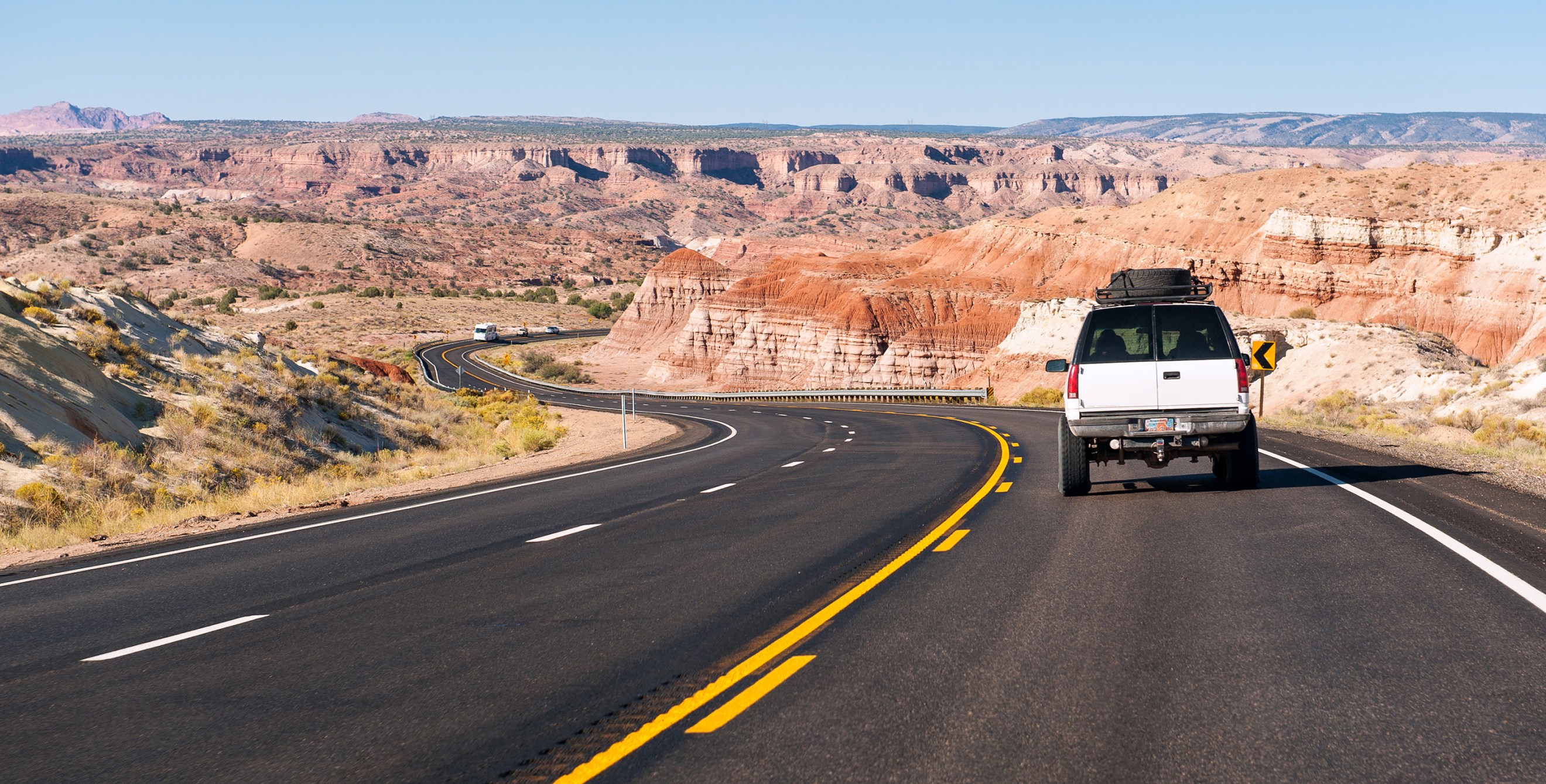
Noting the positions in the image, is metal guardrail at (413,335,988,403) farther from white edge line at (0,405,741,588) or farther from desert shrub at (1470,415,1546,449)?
white edge line at (0,405,741,588)

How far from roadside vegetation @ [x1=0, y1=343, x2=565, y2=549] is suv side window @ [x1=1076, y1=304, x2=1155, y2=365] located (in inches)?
417

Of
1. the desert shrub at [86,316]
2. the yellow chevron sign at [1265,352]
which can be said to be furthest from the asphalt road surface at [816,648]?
the desert shrub at [86,316]

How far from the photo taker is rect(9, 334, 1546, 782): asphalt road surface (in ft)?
16.6

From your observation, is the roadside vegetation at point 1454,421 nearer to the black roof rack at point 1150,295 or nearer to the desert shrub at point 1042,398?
the black roof rack at point 1150,295

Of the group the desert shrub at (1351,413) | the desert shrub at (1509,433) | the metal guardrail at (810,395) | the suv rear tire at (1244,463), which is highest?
the suv rear tire at (1244,463)

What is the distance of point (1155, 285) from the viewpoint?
1521 cm

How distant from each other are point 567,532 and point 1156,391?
Answer: 21.1 feet

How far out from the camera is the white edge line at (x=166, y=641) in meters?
7.03

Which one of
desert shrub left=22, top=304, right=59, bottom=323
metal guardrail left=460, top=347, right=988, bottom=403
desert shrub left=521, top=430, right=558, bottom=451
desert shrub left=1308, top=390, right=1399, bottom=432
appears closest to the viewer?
desert shrub left=22, top=304, right=59, bottom=323

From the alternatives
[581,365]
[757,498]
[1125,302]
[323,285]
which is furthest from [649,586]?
[323,285]

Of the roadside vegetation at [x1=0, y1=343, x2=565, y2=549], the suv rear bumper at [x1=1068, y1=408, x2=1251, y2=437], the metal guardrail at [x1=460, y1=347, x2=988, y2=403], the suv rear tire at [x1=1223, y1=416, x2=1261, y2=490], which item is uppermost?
the suv rear bumper at [x1=1068, y1=408, x2=1251, y2=437]

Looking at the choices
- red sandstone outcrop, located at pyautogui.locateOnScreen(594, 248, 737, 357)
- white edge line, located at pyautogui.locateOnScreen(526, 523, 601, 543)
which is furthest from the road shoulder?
red sandstone outcrop, located at pyautogui.locateOnScreen(594, 248, 737, 357)

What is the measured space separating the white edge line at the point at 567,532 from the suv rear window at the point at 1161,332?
5.56m

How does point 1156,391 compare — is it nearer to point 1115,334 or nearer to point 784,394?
point 1115,334
